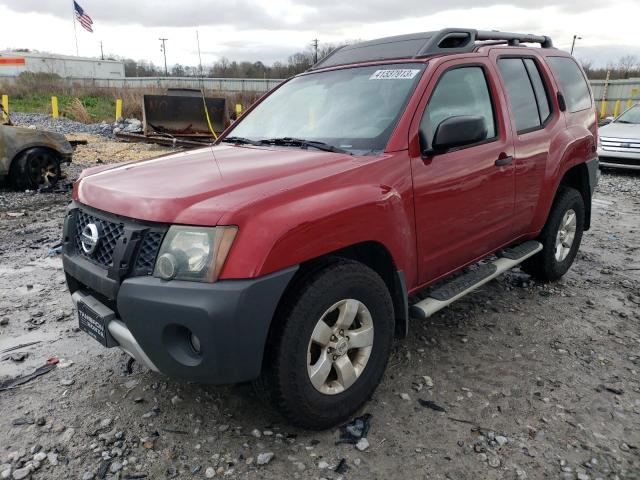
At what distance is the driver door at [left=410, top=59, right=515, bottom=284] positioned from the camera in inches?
115

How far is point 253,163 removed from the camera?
2.71m

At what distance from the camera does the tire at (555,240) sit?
4293mm

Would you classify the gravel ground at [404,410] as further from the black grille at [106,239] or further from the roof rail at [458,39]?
the roof rail at [458,39]

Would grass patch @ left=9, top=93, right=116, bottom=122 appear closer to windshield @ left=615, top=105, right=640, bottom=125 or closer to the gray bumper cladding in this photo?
windshield @ left=615, top=105, right=640, bottom=125

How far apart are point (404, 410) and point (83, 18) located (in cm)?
3759

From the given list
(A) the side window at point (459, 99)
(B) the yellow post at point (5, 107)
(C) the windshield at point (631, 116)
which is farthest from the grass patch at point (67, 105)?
(A) the side window at point (459, 99)

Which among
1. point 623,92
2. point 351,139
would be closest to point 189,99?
point 351,139

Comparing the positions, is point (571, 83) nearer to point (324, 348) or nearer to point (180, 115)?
point (324, 348)

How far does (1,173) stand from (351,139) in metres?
7.15

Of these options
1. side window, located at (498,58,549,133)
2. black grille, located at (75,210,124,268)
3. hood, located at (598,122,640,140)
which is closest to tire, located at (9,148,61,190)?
black grille, located at (75,210,124,268)

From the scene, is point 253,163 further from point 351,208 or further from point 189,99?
point 189,99

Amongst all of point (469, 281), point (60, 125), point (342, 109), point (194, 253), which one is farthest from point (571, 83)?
point (60, 125)

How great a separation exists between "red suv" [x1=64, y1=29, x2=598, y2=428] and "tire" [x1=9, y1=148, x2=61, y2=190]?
5.83 m

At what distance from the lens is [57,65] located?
55906 millimetres
